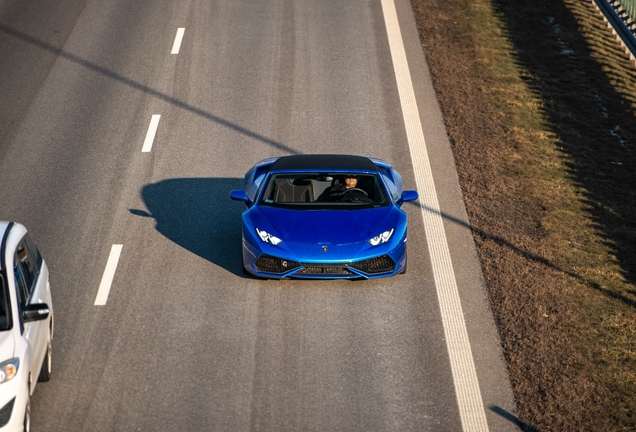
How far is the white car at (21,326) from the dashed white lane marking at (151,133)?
6.07m

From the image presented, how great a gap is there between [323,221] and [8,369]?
4649mm

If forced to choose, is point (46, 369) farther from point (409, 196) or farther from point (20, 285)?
point (409, 196)

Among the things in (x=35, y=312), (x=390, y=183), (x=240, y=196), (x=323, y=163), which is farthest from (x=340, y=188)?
(x=35, y=312)

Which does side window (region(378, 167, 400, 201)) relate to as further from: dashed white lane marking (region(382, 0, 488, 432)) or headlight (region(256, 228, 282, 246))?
headlight (region(256, 228, 282, 246))

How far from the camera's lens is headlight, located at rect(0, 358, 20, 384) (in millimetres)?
7477

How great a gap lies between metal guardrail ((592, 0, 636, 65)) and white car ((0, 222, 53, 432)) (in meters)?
14.2

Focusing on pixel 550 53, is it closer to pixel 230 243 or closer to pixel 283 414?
pixel 230 243

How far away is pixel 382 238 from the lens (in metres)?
11.1

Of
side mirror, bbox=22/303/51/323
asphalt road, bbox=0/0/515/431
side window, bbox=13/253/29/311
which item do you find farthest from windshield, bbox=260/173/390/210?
side mirror, bbox=22/303/51/323

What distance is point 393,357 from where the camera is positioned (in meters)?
9.91

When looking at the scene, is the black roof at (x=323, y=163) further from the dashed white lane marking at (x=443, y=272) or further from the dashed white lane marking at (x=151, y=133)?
the dashed white lane marking at (x=151, y=133)

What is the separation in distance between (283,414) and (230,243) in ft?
13.3

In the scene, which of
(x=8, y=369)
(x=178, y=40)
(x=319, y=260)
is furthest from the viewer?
(x=178, y=40)

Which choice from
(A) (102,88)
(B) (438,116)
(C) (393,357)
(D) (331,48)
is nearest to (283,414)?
(C) (393,357)
